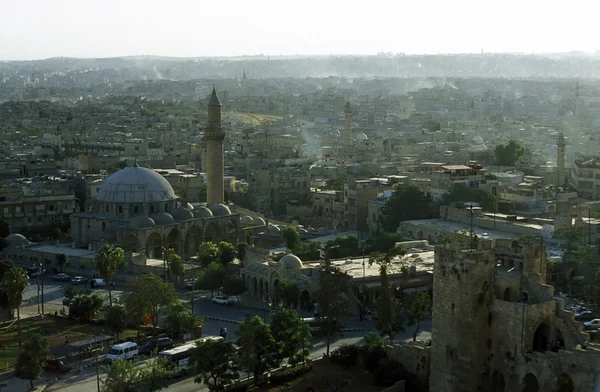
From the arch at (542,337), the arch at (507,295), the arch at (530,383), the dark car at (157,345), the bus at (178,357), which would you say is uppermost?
the arch at (507,295)

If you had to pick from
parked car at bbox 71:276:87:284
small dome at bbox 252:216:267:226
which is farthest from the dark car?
small dome at bbox 252:216:267:226

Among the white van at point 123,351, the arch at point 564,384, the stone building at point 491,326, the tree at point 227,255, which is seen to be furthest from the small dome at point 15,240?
the arch at point 564,384

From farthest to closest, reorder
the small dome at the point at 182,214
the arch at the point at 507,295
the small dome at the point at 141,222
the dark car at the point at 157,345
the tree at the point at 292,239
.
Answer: the small dome at the point at 182,214
the small dome at the point at 141,222
the tree at the point at 292,239
the dark car at the point at 157,345
the arch at the point at 507,295

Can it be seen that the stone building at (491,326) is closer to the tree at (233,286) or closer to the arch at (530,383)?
the arch at (530,383)

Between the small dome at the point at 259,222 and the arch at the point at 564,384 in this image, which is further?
the small dome at the point at 259,222

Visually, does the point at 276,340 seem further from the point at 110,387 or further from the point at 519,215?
the point at 519,215

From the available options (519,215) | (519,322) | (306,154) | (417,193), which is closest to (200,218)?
(417,193)
